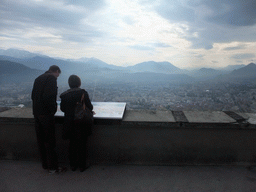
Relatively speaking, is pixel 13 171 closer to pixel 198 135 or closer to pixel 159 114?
pixel 159 114

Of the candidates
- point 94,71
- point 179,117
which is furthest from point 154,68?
point 179,117

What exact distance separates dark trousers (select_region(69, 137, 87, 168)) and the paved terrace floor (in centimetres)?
15

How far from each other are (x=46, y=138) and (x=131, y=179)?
148 centimetres

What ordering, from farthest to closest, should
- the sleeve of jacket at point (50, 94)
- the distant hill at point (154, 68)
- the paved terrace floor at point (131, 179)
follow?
the distant hill at point (154, 68), the sleeve of jacket at point (50, 94), the paved terrace floor at point (131, 179)

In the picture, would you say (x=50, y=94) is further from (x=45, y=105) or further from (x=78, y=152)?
(x=78, y=152)

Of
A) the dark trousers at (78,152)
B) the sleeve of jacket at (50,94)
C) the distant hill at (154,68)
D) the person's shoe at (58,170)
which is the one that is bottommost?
the person's shoe at (58,170)

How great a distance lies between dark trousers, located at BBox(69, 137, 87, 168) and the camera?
9.52 feet

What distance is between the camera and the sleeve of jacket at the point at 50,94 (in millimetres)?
2678

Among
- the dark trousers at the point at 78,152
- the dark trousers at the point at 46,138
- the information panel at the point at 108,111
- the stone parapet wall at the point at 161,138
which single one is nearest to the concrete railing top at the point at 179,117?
the stone parapet wall at the point at 161,138

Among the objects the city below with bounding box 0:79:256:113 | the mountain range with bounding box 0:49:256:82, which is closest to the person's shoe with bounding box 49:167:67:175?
the city below with bounding box 0:79:256:113

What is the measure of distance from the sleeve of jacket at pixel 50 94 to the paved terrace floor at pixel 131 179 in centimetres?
109

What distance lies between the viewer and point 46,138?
2836mm

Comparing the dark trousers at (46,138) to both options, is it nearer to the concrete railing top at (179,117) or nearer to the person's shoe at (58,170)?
the person's shoe at (58,170)

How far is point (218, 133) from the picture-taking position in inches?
118
